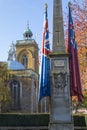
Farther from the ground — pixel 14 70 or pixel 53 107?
pixel 14 70

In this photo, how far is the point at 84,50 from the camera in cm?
1897

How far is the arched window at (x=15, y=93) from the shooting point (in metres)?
52.7

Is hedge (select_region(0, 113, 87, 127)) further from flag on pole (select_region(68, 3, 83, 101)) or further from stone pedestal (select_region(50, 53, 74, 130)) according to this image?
stone pedestal (select_region(50, 53, 74, 130))

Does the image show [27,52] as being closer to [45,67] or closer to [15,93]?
[15,93]

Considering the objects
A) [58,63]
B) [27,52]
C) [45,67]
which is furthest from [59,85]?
[27,52]

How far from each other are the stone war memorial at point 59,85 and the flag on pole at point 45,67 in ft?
1.31

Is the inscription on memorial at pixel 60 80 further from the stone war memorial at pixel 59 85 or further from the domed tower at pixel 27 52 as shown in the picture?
the domed tower at pixel 27 52

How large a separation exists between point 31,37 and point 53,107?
62.8 metres

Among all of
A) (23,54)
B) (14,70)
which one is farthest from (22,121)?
(23,54)

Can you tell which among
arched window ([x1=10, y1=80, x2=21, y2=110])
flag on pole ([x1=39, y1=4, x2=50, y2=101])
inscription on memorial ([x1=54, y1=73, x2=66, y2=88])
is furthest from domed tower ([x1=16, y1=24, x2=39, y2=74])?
inscription on memorial ([x1=54, y1=73, x2=66, y2=88])

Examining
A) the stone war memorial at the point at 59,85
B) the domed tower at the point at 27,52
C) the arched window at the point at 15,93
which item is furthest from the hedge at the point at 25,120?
the domed tower at the point at 27,52

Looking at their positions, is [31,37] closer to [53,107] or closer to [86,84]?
[86,84]

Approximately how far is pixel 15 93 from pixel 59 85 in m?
40.5

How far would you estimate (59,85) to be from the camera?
44.2 ft
